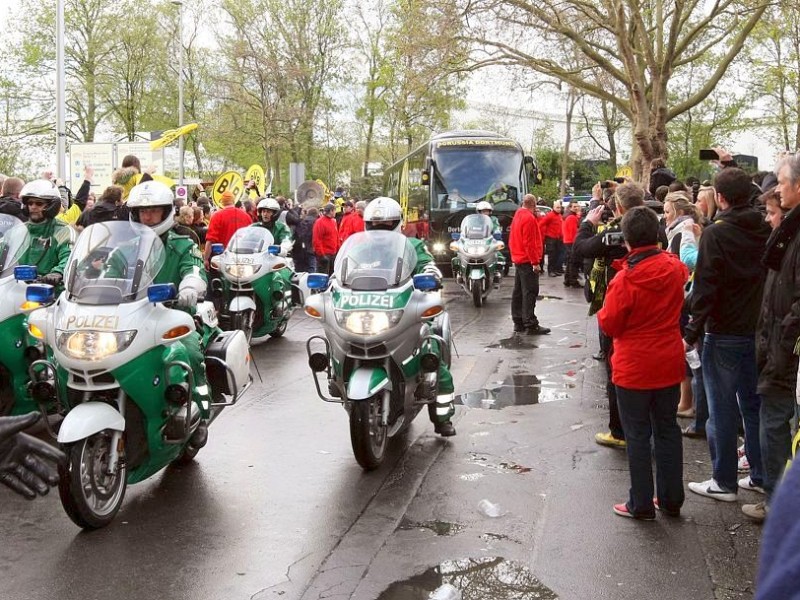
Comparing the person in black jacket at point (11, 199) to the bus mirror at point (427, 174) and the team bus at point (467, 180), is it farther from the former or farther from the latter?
the bus mirror at point (427, 174)

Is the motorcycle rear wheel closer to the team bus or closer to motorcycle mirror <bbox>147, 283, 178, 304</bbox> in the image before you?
the team bus

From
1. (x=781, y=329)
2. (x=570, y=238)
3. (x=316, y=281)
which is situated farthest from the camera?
(x=570, y=238)

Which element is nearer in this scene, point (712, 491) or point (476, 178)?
point (712, 491)

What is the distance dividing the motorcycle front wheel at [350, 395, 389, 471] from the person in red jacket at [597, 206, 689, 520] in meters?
1.61

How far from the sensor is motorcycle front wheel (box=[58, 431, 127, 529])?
4855 mm

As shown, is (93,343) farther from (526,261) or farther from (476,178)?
(476,178)

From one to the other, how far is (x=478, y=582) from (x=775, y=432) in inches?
73.0

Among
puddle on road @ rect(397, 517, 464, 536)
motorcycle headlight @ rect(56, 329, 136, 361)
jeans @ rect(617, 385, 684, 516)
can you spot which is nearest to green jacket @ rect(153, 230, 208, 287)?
motorcycle headlight @ rect(56, 329, 136, 361)

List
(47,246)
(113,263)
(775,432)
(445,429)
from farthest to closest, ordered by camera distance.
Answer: (47,246) < (445,429) < (113,263) < (775,432)

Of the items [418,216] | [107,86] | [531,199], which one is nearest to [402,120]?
[107,86]

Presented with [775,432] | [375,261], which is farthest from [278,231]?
[775,432]

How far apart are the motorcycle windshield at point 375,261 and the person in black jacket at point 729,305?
6.58 feet

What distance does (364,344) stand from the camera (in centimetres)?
619

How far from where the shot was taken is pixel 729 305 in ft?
18.0
